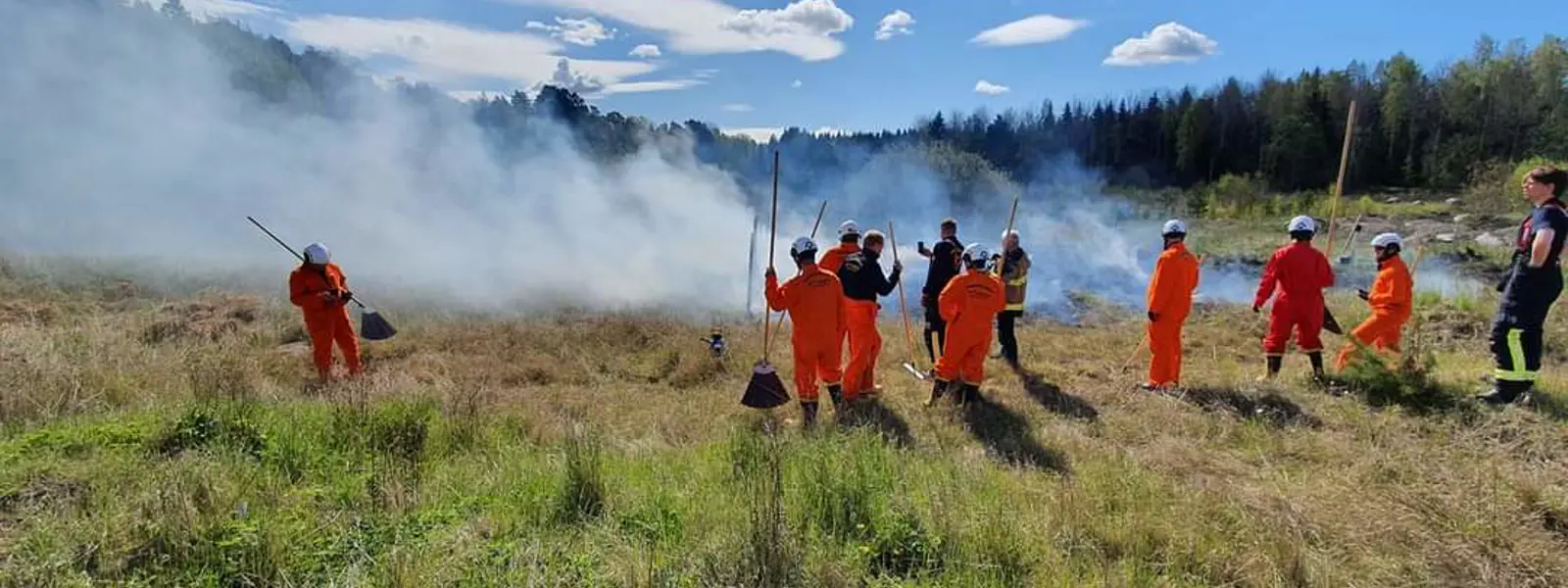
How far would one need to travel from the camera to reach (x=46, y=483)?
3861mm

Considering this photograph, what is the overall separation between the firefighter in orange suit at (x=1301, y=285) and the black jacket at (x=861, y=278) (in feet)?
11.0

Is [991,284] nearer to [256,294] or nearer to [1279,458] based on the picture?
[1279,458]

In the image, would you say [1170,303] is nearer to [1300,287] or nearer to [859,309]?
[1300,287]

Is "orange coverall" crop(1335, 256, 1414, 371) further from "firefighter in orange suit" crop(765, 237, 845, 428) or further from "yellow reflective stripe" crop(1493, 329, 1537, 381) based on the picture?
"firefighter in orange suit" crop(765, 237, 845, 428)

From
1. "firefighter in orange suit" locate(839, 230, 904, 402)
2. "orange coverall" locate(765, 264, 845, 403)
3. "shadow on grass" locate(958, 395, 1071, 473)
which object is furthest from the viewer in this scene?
"firefighter in orange suit" locate(839, 230, 904, 402)

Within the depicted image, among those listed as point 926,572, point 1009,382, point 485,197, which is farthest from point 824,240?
point 926,572

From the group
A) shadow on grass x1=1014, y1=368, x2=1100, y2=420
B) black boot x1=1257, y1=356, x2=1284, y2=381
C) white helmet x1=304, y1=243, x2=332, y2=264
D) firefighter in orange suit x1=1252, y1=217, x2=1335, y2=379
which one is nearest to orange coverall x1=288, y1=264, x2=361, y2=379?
white helmet x1=304, y1=243, x2=332, y2=264

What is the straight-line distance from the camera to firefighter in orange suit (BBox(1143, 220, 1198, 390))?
6906 millimetres

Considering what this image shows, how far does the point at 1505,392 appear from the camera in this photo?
616cm

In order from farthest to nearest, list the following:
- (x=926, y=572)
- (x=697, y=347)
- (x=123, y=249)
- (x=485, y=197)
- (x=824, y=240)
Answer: (x=824, y=240)
(x=485, y=197)
(x=123, y=249)
(x=697, y=347)
(x=926, y=572)

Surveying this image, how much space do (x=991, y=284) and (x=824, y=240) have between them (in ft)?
49.4

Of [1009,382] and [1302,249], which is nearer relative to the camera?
[1302,249]

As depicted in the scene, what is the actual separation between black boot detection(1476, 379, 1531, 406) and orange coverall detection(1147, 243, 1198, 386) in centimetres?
216

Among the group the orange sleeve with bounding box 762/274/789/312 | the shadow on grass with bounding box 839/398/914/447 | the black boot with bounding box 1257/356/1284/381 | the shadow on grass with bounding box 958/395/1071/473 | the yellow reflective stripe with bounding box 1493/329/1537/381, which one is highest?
the orange sleeve with bounding box 762/274/789/312
